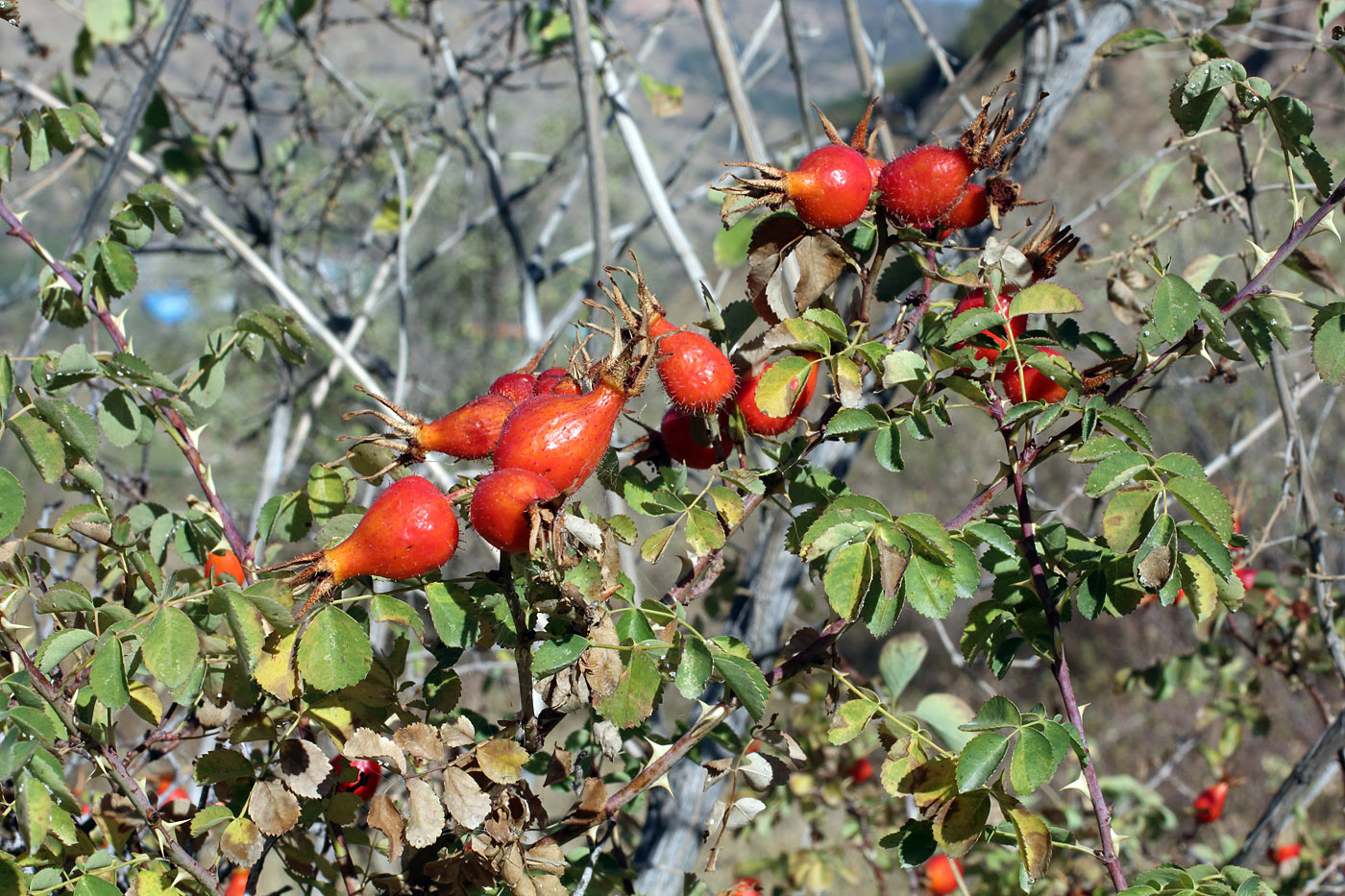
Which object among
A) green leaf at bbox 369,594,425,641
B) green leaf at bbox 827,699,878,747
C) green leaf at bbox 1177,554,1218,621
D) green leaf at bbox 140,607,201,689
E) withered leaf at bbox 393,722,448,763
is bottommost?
green leaf at bbox 827,699,878,747

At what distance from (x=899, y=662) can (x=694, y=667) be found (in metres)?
0.52

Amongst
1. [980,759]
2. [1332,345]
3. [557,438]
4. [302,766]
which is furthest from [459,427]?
[1332,345]

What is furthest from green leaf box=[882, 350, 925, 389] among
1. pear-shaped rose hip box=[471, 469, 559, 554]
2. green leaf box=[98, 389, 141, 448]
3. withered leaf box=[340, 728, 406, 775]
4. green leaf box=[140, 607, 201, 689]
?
green leaf box=[98, 389, 141, 448]

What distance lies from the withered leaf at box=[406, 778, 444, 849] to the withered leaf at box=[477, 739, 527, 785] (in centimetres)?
5

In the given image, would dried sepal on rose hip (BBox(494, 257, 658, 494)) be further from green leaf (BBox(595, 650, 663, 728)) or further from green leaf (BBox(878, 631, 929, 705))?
green leaf (BBox(878, 631, 929, 705))

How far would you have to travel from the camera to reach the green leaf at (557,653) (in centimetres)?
78

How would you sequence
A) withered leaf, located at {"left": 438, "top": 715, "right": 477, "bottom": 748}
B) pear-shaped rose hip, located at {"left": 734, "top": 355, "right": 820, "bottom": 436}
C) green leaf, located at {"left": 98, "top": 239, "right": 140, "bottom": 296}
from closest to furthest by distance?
withered leaf, located at {"left": 438, "top": 715, "right": 477, "bottom": 748}
pear-shaped rose hip, located at {"left": 734, "top": 355, "right": 820, "bottom": 436}
green leaf, located at {"left": 98, "top": 239, "right": 140, "bottom": 296}

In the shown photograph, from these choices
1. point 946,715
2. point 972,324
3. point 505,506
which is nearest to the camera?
point 505,506

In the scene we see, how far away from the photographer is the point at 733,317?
111 centimetres

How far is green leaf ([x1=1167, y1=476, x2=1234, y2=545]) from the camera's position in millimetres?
789

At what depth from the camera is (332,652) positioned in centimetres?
82

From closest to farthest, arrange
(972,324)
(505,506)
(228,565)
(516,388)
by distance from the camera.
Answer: (505,506)
(972,324)
(516,388)
(228,565)

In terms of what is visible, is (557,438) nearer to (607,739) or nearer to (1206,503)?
(607,739)

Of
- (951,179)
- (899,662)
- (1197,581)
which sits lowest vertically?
(899,662)
